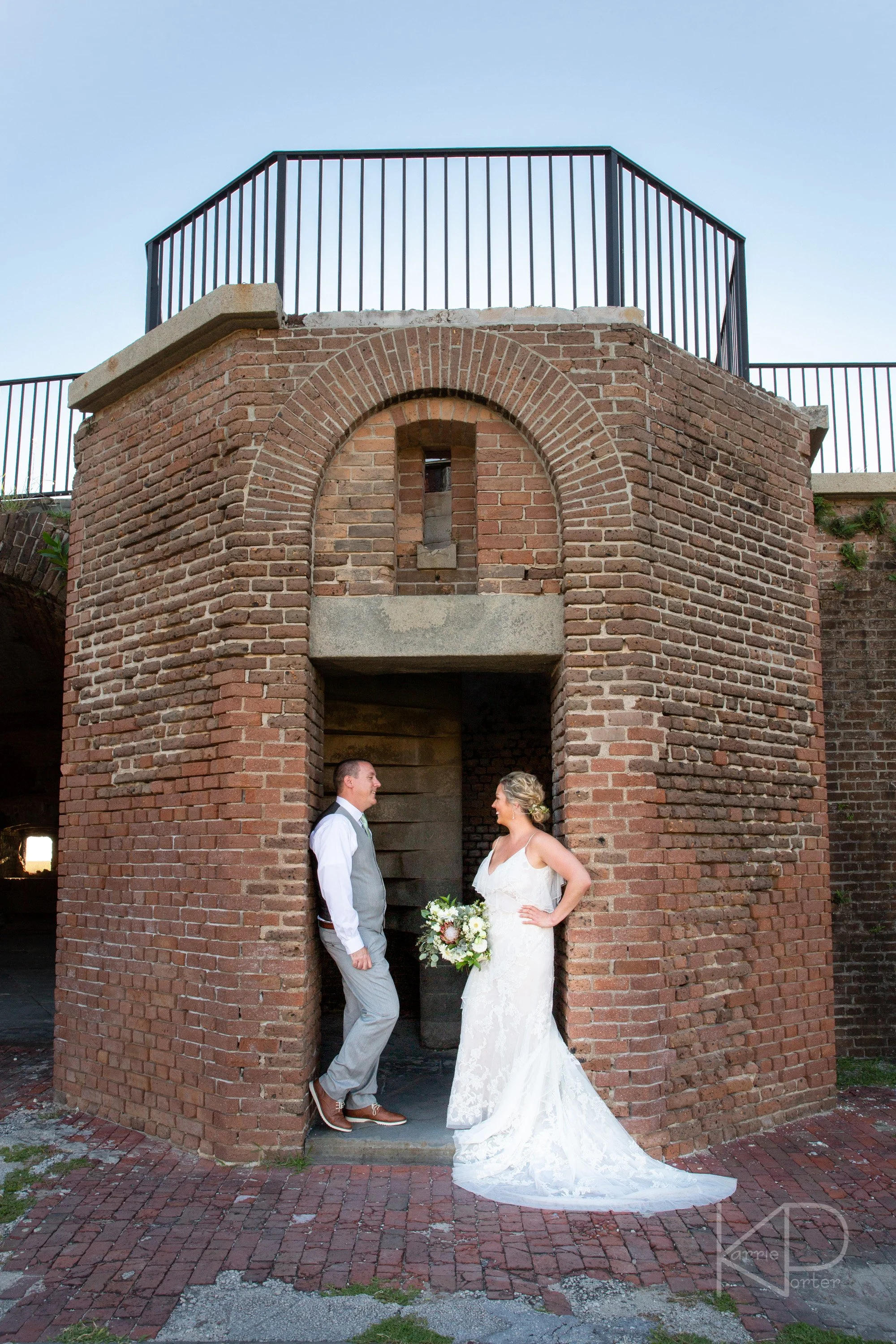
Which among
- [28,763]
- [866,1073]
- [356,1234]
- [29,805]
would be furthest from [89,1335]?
[29,805]

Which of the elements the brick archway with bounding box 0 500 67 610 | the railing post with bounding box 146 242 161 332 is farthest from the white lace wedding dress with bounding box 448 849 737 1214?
the brick archway with bounding box 0 500 67 610

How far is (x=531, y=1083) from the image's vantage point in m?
5.16

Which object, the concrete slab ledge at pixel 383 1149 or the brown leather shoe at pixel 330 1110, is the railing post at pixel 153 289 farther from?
the concrete slab ledge at pixel 383 1149

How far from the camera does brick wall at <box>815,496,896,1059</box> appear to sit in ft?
27.4

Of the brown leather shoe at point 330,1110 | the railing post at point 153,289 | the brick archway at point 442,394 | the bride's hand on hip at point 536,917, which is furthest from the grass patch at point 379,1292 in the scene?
the railing post at point 153,289

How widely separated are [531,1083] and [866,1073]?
12.9 feet

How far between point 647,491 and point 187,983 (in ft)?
13.3

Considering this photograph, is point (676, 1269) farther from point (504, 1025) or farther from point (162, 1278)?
point (162, 1278)

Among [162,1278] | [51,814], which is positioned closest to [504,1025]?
[162,1278]

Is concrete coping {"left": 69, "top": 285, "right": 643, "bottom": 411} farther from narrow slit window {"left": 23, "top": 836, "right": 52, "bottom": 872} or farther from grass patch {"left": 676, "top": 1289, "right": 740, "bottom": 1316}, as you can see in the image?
narrow slit window {"left": 23, "top": 836, "right": 52, "bottom": 872}

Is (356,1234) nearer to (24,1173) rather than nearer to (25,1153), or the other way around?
(24,1173)

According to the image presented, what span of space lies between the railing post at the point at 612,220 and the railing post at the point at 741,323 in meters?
1.37

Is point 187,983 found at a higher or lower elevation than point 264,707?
lower

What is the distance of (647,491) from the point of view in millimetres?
5762
